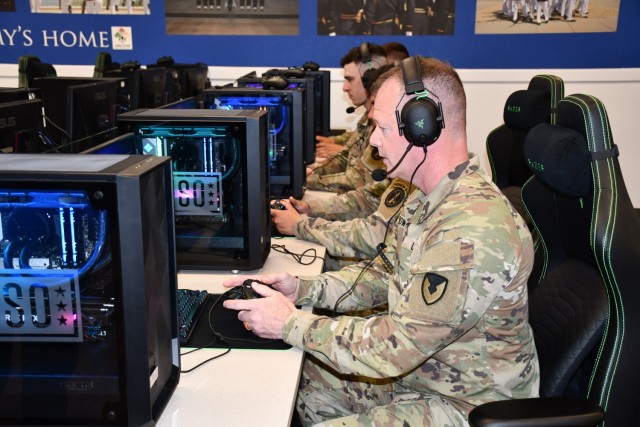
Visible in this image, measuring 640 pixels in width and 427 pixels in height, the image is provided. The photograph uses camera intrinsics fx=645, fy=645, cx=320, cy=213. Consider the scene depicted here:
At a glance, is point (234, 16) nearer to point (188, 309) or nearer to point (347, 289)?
point (347, 289)

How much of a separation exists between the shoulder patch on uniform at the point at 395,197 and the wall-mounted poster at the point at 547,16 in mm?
3419

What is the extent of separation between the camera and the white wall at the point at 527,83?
505cm

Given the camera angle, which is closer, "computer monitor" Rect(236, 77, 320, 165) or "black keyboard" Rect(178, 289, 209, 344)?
"black keyboard" Rect(178, 289, 209, 344)

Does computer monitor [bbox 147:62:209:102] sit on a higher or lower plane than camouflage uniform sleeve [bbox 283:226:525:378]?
higher

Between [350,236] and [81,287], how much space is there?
4.01 ft

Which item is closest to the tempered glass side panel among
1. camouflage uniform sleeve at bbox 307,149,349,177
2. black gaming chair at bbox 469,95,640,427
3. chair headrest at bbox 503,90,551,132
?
black gaming chair at bbox 469,95,640,427

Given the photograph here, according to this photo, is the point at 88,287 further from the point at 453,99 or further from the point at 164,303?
the point at 453,99

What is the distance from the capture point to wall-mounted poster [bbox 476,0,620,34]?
16.3 feet

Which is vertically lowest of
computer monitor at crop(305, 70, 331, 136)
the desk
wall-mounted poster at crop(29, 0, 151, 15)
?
the desk

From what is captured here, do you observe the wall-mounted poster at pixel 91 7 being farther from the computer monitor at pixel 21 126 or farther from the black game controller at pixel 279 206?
the computer monitor at pixel 21 126

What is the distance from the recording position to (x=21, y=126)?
1.72 m

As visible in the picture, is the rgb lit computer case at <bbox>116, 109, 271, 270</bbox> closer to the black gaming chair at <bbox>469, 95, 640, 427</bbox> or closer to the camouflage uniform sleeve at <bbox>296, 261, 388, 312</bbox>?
the camouflage uniform sleeve at <bbox>296, 261, 388, 312</bbox>

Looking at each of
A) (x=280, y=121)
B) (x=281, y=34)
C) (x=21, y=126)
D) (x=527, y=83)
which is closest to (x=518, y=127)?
(x=280, y=121)

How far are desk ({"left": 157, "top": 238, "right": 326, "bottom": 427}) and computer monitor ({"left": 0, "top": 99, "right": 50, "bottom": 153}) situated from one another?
30.6 inches
